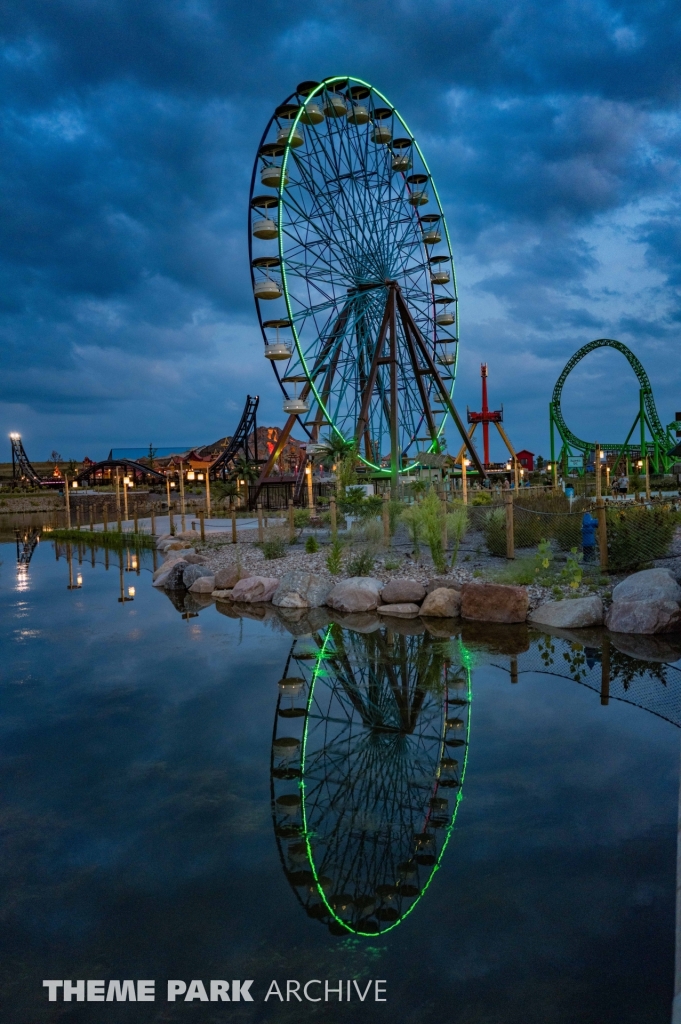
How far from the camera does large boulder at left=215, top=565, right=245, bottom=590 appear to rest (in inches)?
626

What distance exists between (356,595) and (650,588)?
4.94 m

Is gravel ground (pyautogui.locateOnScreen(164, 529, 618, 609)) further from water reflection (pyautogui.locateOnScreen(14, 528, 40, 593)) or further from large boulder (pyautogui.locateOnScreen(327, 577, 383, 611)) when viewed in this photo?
water reflection (pyautogui.locateOnScreen(14, 528, 40, 593))

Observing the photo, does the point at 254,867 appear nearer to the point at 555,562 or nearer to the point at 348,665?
the point at 348,665

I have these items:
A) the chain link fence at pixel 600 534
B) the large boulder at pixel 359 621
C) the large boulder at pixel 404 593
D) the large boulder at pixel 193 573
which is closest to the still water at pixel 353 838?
the large boulder at pixel 359 621

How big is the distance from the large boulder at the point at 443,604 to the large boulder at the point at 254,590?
11.7 ft

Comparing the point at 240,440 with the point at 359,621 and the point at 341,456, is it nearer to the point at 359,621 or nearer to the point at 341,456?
the point at 341,456

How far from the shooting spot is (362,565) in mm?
14992

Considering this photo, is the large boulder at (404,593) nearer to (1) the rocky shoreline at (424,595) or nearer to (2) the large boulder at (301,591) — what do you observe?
(1) the rocky shoreline at (424,595)

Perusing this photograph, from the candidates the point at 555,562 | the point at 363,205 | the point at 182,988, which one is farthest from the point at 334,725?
the point at 363,205

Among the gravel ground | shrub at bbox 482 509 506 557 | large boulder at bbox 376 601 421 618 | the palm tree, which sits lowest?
large boulder at bbox 376 601 421 618

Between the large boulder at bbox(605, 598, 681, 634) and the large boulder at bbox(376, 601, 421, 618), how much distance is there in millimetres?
3285

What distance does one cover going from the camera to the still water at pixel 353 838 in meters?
3.48

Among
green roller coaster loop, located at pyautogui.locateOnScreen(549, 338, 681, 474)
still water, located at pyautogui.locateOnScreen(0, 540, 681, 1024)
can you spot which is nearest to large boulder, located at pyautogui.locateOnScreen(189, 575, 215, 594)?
still water, located at pyautogui.locateOnScreen(0, 540, 681, 1024)

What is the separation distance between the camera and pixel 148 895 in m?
4.23
